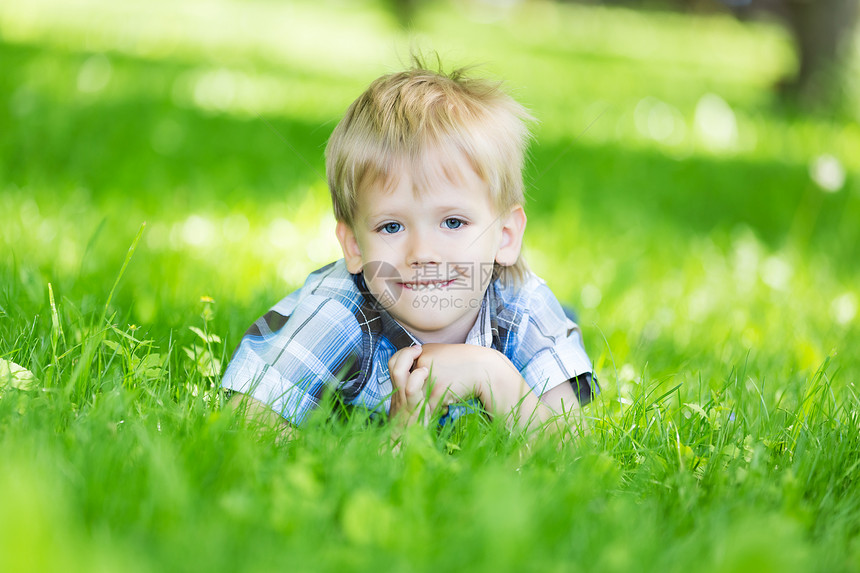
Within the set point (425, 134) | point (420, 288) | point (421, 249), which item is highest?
point (425, 134)

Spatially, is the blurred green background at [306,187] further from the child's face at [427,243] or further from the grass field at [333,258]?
the child's face at [427,243]

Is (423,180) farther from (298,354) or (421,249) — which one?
(298,354)

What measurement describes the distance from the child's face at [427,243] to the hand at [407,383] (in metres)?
0.16

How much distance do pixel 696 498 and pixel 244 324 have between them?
4.89 feet

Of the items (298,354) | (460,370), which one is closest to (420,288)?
(460,370)

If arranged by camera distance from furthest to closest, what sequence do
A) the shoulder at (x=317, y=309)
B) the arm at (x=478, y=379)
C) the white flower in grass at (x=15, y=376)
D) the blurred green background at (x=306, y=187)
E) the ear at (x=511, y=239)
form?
the blurred green background at (x=306, y=187)
the ear at (x=511, y=239)
the shoulder at (x=317, y=309)
the arm at (x=478, y=379)
the white flower in grass at (x=15, y=376)

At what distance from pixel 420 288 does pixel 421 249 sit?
0.36 ft

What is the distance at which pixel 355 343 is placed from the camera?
2295 mm

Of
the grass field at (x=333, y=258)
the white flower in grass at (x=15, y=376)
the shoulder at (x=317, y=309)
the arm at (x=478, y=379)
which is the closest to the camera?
the grass field at (x=333, y=258)

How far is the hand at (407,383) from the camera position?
6.69 ft

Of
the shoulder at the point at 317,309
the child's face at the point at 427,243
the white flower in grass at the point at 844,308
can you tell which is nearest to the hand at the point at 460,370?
the child's face at the point at 427,243

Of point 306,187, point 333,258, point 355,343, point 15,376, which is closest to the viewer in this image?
point 15,376

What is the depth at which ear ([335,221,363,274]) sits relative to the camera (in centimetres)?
234

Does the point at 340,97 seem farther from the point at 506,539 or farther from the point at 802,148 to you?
the point at 506,539
